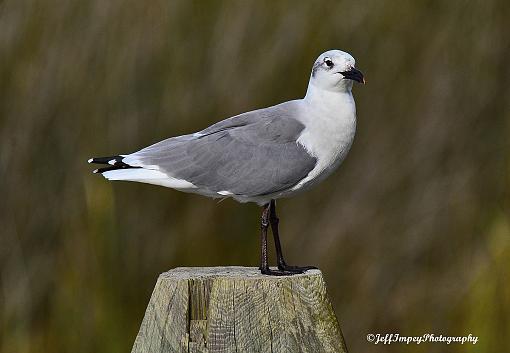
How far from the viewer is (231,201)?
3.57m

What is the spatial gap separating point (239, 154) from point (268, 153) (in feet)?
0.27

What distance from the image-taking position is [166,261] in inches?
136

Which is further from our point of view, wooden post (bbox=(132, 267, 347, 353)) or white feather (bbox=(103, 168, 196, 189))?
white feather (bbox=(103, 168, 196, 189))

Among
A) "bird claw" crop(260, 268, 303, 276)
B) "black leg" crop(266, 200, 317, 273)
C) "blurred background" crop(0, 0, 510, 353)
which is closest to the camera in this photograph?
"bird claw" crop(260, 268, 303, 276)

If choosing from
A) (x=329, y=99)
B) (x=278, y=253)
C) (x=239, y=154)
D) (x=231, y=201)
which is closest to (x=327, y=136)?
(x=329, y=99)

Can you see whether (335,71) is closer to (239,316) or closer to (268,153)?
(268,153)

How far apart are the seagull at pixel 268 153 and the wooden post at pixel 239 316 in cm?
37

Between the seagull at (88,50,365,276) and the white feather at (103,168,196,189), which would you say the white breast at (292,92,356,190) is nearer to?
the seagull at (88,50,365,276)

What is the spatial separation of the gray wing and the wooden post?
440 mm

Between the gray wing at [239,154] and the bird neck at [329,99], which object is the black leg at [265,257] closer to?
the gray wing at [239,154]

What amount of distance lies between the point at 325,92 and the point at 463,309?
0.91 meters

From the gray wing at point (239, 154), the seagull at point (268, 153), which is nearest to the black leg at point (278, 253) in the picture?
the seagull at point (268, 153)

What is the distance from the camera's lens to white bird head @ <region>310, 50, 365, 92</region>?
3.03 meters

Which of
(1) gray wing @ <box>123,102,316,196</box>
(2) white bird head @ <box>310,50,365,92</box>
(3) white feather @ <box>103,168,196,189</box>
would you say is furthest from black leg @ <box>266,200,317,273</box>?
(2) white bird head @ <box>310,50,365,92</box>
